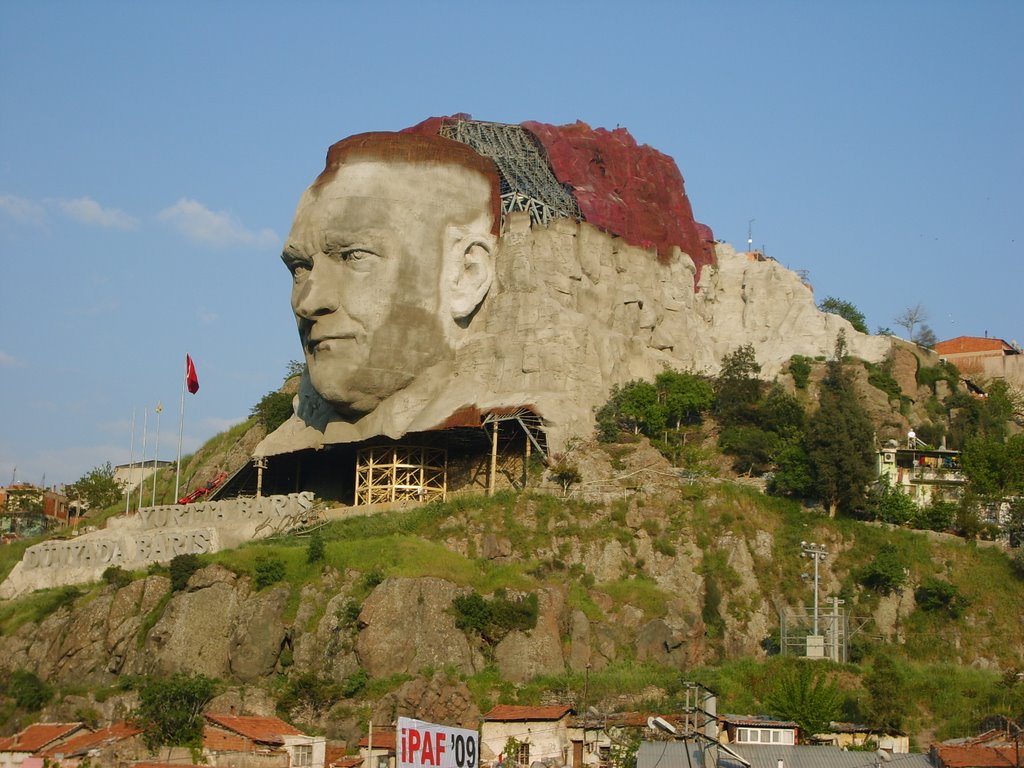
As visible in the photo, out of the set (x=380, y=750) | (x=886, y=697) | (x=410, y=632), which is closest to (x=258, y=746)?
(x=380, y=750)

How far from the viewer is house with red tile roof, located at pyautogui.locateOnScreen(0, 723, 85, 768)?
5525 cm

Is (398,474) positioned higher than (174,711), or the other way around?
(398,474)

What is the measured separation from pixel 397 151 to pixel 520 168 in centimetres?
743

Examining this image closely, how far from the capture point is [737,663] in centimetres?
6262

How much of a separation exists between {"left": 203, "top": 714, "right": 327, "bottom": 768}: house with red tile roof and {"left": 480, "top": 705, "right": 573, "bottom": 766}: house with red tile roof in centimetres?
498

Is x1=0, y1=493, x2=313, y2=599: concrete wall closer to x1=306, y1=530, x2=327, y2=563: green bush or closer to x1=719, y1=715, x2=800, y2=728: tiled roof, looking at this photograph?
x1=306, y1=530, x2=327, y2=563: green bush

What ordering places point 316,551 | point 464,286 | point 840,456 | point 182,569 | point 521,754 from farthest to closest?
point 464,286 < point 840,456 < point 182,569 < point 316,551 < point 521,754

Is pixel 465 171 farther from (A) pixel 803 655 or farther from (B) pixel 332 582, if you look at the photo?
(A) pixel 803 655

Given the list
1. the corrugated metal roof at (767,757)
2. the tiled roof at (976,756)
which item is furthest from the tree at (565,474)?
the tiled roof at (976,756)

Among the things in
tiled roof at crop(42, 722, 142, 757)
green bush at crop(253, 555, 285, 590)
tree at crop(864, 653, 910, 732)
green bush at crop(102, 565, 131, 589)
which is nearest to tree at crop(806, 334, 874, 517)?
tree at crop(864, 653, 910, 732)

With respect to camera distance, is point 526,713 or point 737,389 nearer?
point 526,713

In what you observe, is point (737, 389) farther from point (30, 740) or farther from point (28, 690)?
point (30, 740)

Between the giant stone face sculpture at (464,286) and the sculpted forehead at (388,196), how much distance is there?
0.06 m

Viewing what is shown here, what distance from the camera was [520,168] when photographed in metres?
79.4
